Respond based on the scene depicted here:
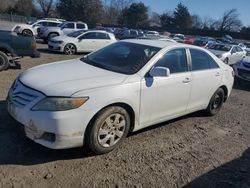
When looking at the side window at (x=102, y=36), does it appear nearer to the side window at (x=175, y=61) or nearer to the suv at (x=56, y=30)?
the suv at (x=56, y=30)

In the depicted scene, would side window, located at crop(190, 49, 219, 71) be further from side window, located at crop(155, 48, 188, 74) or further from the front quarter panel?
the front quarter panel

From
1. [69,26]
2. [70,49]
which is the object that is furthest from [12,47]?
[69,26]

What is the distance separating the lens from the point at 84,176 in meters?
3.71

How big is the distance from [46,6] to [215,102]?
266 feet

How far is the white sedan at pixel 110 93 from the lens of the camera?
3.79 metres

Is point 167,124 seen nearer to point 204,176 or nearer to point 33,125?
point 204,176

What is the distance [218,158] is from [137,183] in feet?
5.14

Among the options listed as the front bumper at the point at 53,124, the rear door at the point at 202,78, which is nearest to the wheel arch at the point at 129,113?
the front bumper at the point at 53,124

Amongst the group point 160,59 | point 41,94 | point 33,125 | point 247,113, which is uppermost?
point 160,59

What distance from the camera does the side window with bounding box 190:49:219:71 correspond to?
5633 millimetres

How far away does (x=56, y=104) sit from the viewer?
12.3 ft

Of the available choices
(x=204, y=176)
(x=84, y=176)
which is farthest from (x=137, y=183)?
(x=204, y=176)

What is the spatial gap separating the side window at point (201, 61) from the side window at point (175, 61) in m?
0.27

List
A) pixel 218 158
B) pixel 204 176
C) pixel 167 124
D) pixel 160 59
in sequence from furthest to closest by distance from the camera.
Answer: pixel 167 124 → pixel 160 59 → pixel 218 158 → pixel 204 176
